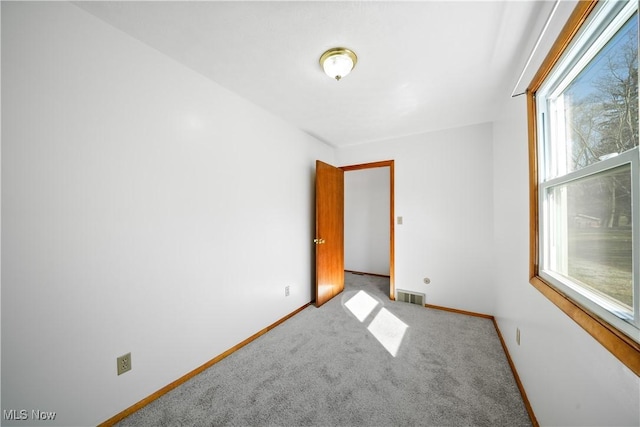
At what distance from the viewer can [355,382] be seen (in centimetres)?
174

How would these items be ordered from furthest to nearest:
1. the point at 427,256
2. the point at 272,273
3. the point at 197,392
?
the point at 427,256 → the point at 272,273 → the point at 197,392

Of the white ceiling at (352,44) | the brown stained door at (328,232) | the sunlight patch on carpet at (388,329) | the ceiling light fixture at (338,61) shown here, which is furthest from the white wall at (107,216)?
the sunlight patch on carpet at (388,329)

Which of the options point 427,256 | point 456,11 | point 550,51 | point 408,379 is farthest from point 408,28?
point 427,256

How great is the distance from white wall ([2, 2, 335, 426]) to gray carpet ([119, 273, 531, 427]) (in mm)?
313

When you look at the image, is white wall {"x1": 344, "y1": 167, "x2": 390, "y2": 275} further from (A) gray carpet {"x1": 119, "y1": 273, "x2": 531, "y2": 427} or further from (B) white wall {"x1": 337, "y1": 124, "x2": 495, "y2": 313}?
(A) gray carpet {"x1": 119, "y1": 273, "x2": 531, "y2": 427}

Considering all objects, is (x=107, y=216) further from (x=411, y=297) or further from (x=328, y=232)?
(x=411, y=297)

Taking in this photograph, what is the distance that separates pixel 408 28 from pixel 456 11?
26 cm

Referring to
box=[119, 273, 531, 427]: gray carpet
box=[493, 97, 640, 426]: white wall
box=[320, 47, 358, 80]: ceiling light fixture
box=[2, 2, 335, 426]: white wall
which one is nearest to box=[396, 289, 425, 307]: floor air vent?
box=[119, 273, 531, 427]: gray carpet

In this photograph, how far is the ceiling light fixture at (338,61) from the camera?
5.24 ft

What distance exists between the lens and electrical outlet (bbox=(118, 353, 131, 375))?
146 centimetres

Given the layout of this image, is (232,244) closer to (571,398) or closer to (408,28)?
(408,28)

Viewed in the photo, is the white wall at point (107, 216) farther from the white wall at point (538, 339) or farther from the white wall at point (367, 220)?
the white wall at point (367, 220)

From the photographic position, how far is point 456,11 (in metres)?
1.30

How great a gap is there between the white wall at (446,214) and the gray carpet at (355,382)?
1.81 ft
